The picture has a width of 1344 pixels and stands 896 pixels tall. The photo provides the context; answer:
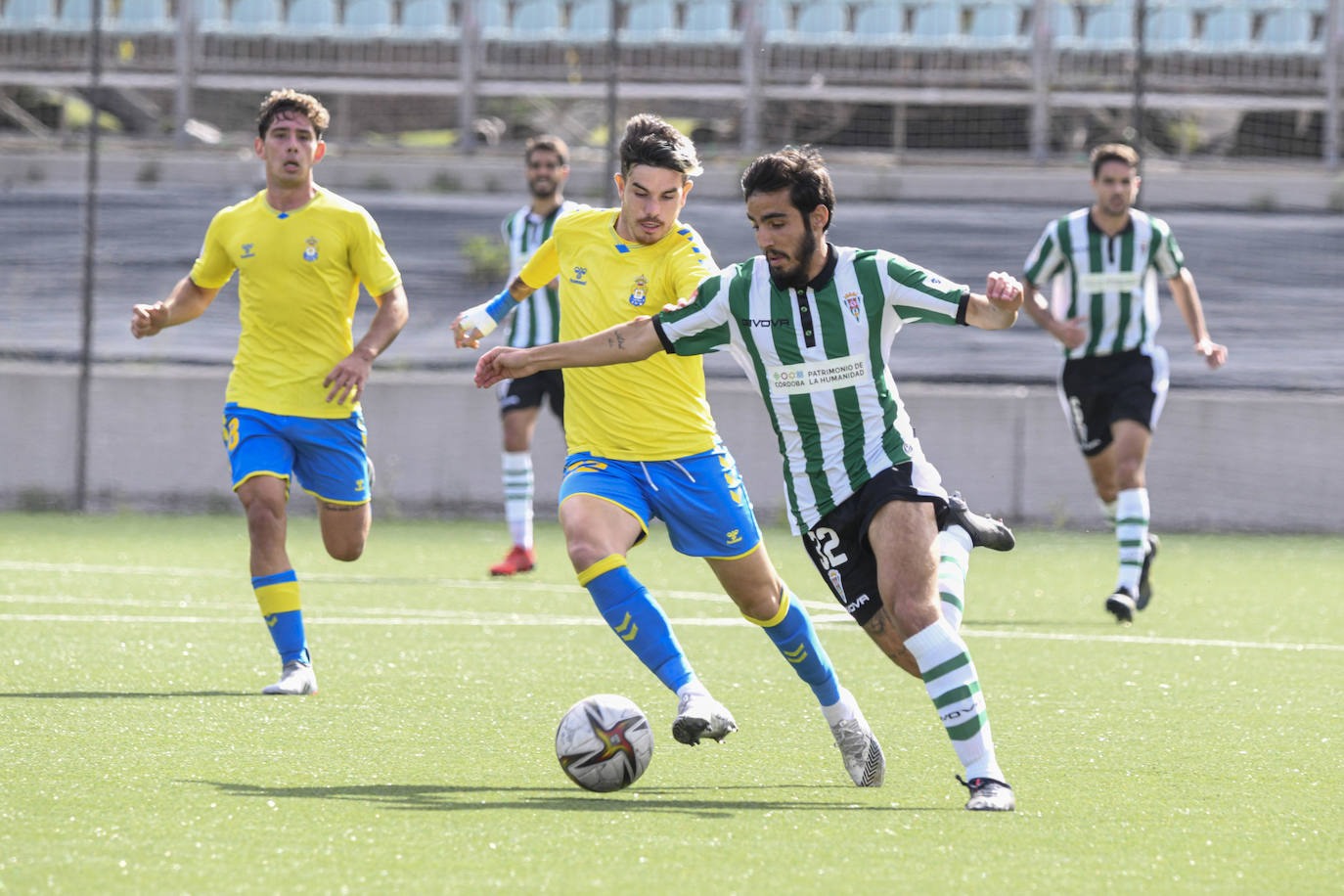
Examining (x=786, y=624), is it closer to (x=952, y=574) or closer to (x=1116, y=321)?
(x=952, y=574)

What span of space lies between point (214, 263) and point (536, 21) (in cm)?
1470

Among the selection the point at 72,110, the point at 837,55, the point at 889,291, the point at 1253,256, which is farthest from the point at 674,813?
the point at 72,110

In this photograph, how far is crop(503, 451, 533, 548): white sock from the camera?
10305 mm

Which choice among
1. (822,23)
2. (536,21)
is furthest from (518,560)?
(536,21)

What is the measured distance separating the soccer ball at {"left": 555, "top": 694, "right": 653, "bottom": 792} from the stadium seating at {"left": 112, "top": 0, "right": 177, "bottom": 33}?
17.6 meters

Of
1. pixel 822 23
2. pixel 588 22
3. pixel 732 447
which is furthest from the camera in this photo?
pixel 588 22

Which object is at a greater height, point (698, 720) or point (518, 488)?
point (698, 720)

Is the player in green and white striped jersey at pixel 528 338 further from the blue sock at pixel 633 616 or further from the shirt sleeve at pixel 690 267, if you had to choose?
the blue sock at pixel 633 616

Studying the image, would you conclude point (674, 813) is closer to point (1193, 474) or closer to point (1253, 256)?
point (1193, 474)

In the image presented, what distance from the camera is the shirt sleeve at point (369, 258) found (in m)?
6.50

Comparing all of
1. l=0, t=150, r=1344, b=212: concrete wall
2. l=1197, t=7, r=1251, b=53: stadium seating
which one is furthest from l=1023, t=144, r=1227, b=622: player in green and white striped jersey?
l=1197, t=7, r=1251, b=53: stadium seating

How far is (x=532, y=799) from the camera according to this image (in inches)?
173

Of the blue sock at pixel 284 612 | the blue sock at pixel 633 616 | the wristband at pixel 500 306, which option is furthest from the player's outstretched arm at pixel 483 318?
the blue sock at pixel 284 612

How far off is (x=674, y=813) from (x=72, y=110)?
62.5ft
